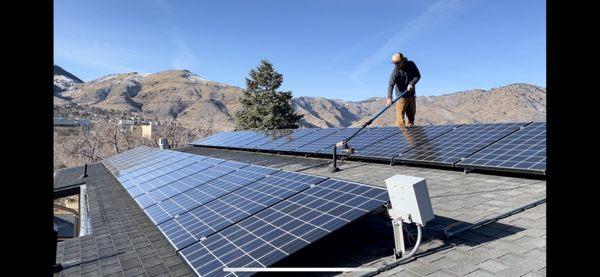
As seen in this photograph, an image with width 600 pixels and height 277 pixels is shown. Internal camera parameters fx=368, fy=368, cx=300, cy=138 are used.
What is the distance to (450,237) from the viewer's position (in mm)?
6316

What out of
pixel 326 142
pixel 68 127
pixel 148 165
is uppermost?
pixel 68 127

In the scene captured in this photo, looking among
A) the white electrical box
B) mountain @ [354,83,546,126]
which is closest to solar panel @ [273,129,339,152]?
the white electrical box

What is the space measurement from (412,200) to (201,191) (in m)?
6.78

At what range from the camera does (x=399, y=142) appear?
16.1 m

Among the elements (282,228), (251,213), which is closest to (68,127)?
(251,213)

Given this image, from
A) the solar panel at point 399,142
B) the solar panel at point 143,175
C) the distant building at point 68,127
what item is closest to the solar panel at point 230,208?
the solar panel at point 399,142

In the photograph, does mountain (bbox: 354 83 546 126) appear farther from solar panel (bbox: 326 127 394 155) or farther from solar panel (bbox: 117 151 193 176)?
solar panel (bbox: 117 151 193 176)

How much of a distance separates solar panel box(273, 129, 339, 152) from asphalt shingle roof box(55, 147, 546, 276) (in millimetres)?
8662

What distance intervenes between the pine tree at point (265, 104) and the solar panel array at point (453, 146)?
4067cm

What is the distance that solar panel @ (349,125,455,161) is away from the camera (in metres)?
14.8

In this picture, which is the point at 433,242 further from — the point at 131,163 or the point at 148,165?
the point at 131,163

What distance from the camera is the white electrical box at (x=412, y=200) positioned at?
550cm

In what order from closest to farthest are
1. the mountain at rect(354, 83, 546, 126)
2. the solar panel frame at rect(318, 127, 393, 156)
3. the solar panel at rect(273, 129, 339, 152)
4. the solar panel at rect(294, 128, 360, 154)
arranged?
the solar panel frame at rect(318, 127, 393, 156) < the solar panel at rect(294, 128, 360, 154) < the solar panel at rect(273, 129, 339, 152) < the mountain at rect(354, 83, 546, 126)
